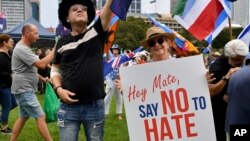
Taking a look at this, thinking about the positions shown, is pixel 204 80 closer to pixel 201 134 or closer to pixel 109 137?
pixel 201 134

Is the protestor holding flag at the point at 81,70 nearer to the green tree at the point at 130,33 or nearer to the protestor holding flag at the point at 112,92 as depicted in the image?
the protestor holding flag at the point at 112,92

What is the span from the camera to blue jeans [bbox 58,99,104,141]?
3586 mm

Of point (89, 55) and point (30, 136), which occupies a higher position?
point (89, 55)

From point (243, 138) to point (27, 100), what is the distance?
3.22 meters

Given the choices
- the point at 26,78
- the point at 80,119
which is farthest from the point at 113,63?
the point at 80,119

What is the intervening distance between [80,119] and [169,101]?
694 mm

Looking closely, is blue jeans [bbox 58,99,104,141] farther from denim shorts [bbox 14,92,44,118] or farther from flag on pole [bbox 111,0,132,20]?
denim shorts [bbox 14,92,44,118]

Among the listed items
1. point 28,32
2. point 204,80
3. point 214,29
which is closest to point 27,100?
point 28,32

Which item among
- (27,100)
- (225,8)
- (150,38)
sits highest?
(225,8)

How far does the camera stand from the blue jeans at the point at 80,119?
3.59m

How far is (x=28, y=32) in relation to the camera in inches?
232

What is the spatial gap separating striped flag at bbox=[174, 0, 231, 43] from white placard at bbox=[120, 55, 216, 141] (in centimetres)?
247

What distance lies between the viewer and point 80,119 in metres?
3.61

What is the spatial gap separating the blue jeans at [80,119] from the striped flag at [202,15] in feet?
8.61
